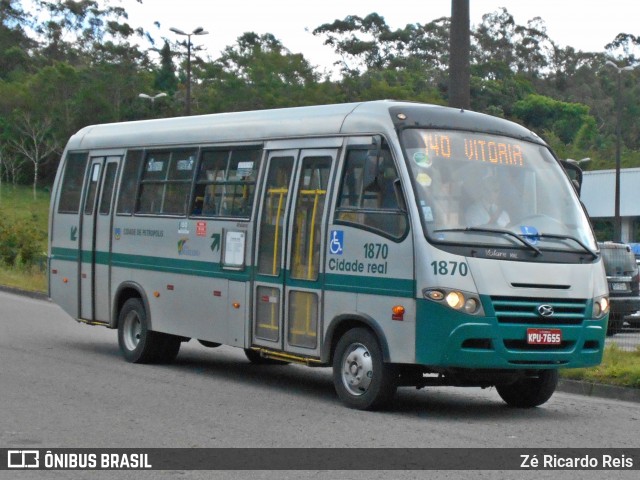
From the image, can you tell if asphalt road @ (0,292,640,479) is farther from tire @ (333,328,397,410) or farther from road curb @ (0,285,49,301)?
road curb @ (0,285,49,301)

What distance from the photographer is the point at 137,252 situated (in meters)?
15.3

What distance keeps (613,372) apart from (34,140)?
70.8 meters

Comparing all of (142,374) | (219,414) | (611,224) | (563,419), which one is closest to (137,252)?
(142,374)

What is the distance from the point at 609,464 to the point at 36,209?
230ft

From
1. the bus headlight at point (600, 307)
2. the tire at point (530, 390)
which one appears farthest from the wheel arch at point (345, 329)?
the bus headlight at point (600, 307)

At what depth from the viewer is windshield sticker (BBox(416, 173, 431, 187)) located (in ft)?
36.5

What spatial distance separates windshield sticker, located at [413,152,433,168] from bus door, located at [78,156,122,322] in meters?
6.02

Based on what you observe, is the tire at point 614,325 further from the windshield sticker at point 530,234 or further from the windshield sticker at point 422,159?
the windshield sticker at point 422,159

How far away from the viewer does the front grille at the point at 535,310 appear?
1084 cm

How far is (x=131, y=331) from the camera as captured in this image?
50.8ft

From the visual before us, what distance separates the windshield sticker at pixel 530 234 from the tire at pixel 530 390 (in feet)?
4.72

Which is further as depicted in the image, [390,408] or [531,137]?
[531,137]

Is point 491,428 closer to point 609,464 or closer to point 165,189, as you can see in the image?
point 609,464

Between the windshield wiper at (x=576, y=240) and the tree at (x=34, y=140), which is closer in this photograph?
the windshield wiper at (x=576, y=240)
